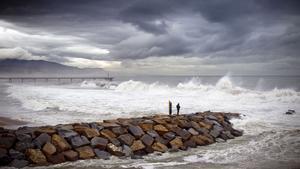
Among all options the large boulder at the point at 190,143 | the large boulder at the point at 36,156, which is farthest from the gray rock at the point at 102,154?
the large boulder at the point at 190,143

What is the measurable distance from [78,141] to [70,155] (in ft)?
2.17

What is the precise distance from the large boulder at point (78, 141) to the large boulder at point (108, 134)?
2.05 ft

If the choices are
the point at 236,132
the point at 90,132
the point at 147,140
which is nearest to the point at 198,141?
the point at 147,140

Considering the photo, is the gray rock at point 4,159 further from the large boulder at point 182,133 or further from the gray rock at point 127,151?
the large boulder at point 182,133

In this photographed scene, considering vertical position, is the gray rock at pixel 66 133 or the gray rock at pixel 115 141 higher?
the gray rock at pixel 66 133

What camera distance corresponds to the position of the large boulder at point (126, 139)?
8.82m

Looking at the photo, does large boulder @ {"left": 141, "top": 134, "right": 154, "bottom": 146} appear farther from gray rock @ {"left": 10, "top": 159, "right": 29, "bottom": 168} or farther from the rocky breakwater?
gray rock @ {"left": 10, "top": 159, "right": 29, "bottom": 168}

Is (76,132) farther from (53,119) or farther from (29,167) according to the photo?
(53,119)

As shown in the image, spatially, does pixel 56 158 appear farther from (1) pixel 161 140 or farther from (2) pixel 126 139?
(1) pixel 161 140

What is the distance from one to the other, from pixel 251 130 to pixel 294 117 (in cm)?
433

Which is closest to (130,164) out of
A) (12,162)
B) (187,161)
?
(187,161)

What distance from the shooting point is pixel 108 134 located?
29.5 feet

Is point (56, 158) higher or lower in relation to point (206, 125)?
lower

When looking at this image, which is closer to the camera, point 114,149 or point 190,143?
point 114,149
